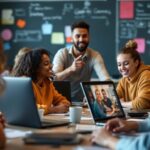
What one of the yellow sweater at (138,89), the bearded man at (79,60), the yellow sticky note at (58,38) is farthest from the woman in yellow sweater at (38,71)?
the yellow sticky note at (58,38)

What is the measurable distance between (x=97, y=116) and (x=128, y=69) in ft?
3.52

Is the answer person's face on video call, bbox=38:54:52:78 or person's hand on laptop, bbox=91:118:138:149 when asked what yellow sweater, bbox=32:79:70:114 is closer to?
person's face on video call, bbox=38:54:52:78

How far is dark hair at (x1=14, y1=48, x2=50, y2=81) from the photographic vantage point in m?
2.74

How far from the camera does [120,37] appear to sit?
5.41 m

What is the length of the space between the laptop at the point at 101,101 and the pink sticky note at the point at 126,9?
3.15 metres

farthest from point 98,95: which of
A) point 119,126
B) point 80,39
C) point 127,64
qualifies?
point 80,39

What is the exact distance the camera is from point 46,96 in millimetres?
2906

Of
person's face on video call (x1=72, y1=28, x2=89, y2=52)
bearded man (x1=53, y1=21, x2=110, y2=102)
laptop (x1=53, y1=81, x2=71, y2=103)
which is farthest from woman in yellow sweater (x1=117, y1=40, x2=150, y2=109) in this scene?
person's face on video call (x1=72, y1=28, x2=89, y2=52)

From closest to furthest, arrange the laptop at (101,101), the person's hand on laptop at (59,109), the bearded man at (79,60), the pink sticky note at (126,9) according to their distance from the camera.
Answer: the laptop at (101,101), the person's hand on laptop at (59,109), the bearded man at (79,60), the pink sticky note at (126,9)

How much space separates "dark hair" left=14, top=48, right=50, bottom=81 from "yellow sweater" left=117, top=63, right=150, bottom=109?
0.81 meters

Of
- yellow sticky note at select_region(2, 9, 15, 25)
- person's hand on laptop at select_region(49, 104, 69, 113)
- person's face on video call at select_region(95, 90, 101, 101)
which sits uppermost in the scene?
yellow sticky note at select_region(2, 9, 15, 25)

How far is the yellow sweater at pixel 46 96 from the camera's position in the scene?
2719mm

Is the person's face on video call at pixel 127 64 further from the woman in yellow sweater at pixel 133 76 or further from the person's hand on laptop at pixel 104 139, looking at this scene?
the person's hand on laptop at pixel 104 139

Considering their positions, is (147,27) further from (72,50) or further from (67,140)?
(67,140)
